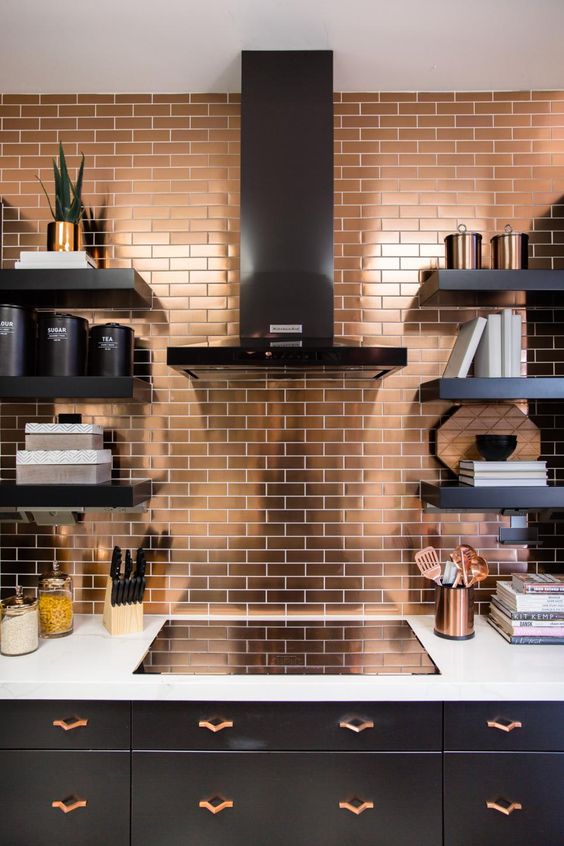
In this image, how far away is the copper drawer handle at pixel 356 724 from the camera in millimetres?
1698

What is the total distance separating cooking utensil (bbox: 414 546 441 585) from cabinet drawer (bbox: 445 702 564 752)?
0.51 metres

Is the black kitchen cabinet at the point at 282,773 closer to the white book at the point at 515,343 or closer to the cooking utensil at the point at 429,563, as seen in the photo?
the cooking utensil at the point at 429,563

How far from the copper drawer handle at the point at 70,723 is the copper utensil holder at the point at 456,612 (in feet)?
4.00

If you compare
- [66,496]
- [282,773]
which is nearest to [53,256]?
[66,496]

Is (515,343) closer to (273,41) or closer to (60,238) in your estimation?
(273,41)

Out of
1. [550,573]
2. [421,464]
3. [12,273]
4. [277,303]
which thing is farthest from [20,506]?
[550,573]

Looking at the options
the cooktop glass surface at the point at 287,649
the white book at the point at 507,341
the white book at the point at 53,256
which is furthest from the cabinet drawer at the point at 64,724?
the white book at the point at 507,341

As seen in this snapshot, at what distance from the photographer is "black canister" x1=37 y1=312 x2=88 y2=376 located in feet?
6.73

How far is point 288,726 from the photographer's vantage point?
1.71 m

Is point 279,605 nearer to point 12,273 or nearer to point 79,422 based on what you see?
point 79,422

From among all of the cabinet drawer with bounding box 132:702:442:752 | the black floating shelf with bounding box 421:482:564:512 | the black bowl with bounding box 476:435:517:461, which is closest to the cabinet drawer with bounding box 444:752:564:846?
the cabinet drawer with bounding box 132:702:442:752

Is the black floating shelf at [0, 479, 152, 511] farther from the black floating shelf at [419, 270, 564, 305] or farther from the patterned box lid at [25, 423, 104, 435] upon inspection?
the black floating shelf at [419, 270, 564, 305]

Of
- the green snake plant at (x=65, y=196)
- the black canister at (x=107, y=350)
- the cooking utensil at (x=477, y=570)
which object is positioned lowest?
the cooking utensil at (x=477, y=570)

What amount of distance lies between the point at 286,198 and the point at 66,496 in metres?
1.28
